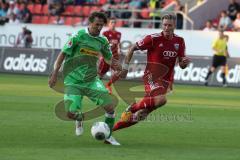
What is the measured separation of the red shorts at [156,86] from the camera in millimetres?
14133

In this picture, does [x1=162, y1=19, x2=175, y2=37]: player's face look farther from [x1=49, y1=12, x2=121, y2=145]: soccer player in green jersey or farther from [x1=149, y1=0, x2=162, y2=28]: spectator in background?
[x1=149, y1=0, x2=162, y2=28]: spectator in background

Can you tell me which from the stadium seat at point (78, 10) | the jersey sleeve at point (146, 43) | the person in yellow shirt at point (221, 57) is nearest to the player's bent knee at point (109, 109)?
the jersey sleeve at point (146, 43)

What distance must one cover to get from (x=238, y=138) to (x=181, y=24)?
2320 centimetres

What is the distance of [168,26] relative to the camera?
45.3 ft

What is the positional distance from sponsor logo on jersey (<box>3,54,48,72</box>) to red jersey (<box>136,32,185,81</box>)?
2117 centimetres

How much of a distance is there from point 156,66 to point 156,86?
34cm

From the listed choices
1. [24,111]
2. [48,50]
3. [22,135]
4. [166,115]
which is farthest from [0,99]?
[48,50]

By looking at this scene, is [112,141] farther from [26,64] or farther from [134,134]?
[26,64]

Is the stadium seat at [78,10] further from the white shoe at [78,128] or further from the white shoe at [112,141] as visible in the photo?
the white shoe at [112,141]

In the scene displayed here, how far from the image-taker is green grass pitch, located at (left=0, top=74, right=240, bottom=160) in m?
12.0

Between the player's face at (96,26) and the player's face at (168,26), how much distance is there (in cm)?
114

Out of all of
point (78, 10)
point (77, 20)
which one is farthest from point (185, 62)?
point (78, 10)

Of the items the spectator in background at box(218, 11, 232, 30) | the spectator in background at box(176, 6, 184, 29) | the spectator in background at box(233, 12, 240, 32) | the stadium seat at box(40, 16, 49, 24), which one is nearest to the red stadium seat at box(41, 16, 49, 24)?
the stadium seat at box(40, 16, 49, 24)

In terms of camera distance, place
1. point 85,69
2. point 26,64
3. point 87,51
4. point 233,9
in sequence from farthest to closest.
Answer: point 233,9, point 26,64, point 85,69, point 87,51
